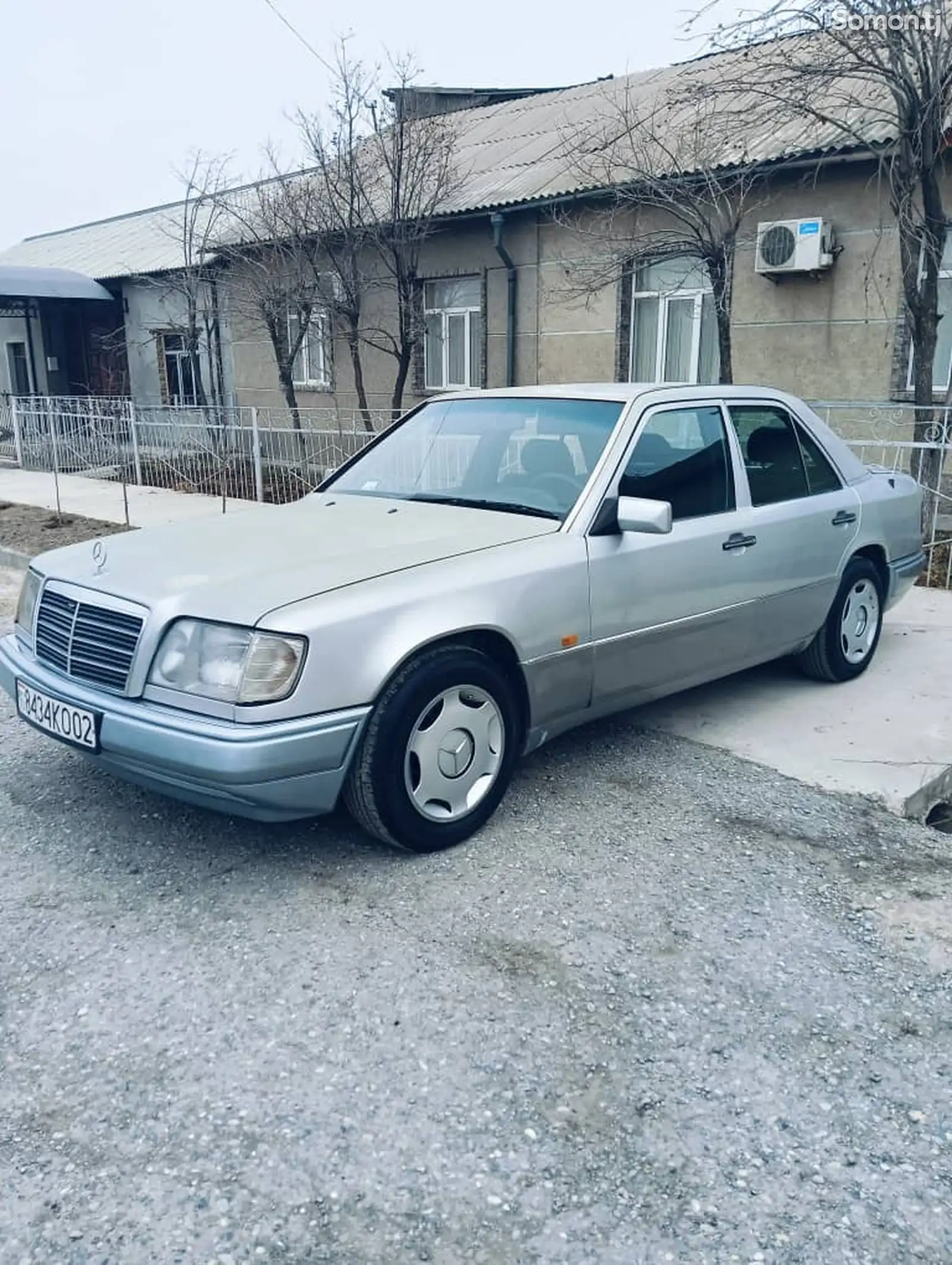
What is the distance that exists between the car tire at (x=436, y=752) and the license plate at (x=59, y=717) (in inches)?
33.0

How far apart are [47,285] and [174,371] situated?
9.68ft

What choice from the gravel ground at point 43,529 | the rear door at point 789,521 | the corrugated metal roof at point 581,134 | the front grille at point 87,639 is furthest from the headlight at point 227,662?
the corrugated metal roof at point 581,134

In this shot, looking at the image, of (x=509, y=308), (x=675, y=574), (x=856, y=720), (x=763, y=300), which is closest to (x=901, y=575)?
(x=856, y=720)

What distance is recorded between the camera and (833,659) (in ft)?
17.5

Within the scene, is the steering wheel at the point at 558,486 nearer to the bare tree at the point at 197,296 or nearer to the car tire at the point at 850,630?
the car tire at the point at 850,630

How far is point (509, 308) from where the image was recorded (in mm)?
13570

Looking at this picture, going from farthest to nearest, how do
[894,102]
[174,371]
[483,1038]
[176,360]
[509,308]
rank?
1. [174,371]
2. [176,360]
3. [509,308]
4. [894,102]
5. [483,1038]

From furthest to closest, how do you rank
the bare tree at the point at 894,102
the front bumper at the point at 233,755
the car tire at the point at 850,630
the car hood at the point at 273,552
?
the bare tree at the point at 894,102 < the car tire at the point at 850,630 < the car hood at the point at 273,552 < the front bumper at the point at 233,755

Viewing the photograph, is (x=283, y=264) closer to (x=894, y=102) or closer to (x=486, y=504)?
(x=894, y=102)

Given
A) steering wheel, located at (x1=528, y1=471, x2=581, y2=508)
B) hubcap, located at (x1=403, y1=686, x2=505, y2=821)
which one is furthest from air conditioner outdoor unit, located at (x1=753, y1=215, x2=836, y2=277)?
hubcap, located at (x1=403, y1=686, x2=505, y2=821)

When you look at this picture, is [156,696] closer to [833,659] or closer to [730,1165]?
[730,1165]

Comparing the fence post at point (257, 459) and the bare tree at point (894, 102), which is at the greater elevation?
the bare tree at point (894, 102)

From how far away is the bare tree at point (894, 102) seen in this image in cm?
771

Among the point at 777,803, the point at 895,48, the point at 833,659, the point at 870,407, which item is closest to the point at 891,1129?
the point at 777,803
